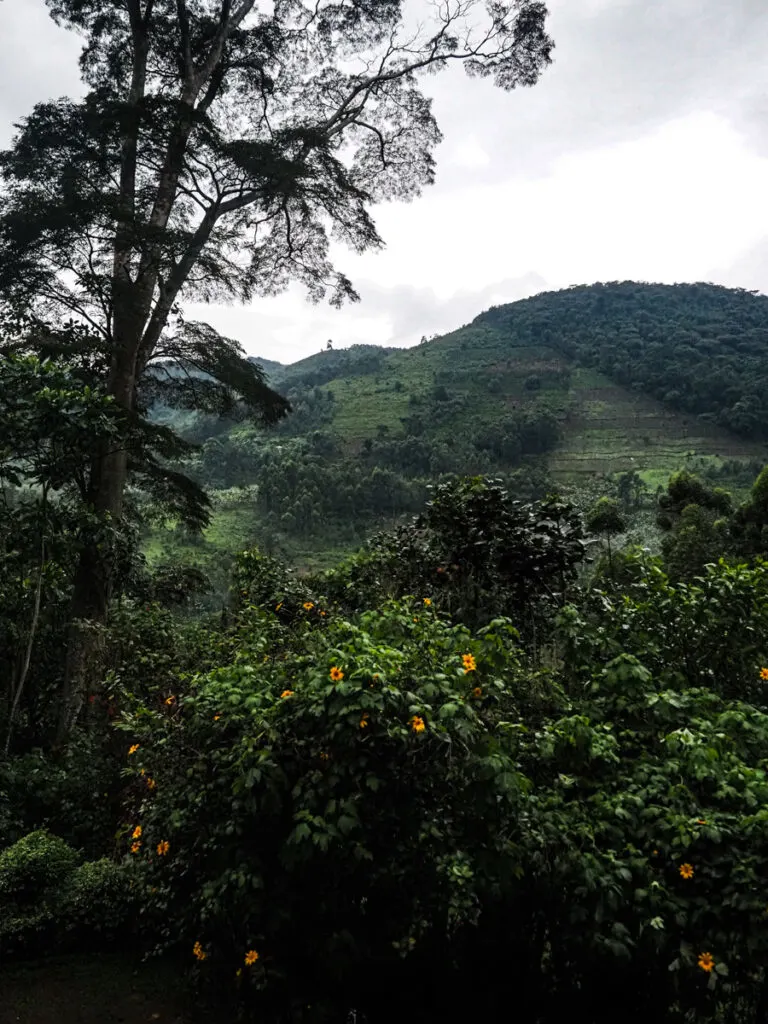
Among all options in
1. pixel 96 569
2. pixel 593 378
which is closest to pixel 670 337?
pixel 593 378

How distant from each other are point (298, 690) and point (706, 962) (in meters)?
1.46

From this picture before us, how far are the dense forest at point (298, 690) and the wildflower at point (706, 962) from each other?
43 mm

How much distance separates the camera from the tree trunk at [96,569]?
5.41 meters

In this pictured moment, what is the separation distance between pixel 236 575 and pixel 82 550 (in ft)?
4.69

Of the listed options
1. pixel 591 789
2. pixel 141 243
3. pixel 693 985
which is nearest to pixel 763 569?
A: pixel 591 789

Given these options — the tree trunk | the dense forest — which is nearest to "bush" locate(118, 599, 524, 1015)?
the dense forest

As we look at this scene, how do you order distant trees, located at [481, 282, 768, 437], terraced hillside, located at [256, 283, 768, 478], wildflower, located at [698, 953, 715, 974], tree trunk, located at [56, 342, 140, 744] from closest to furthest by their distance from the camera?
wildflower, located at [698, 953, 715, 974]
tree trunk, located at [56, 342, 140, 744]
terraced hillside, located at [256, 283, 768, 478]
distant trees, located at [481, 282, 768, 437]

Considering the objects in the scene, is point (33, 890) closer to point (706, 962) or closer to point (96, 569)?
point (96, 569)

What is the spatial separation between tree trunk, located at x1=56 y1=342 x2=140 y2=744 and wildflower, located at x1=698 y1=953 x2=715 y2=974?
4572 mm

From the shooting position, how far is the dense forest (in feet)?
6.75

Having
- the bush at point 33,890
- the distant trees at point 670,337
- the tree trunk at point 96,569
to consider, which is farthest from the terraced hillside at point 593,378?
the bush at point 33,890

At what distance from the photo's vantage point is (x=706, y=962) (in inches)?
68.3

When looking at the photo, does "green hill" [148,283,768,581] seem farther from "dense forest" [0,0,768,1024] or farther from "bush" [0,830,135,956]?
"bush" [0,830,135,956]

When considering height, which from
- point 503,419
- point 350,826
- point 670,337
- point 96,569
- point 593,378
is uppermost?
point 670,337
